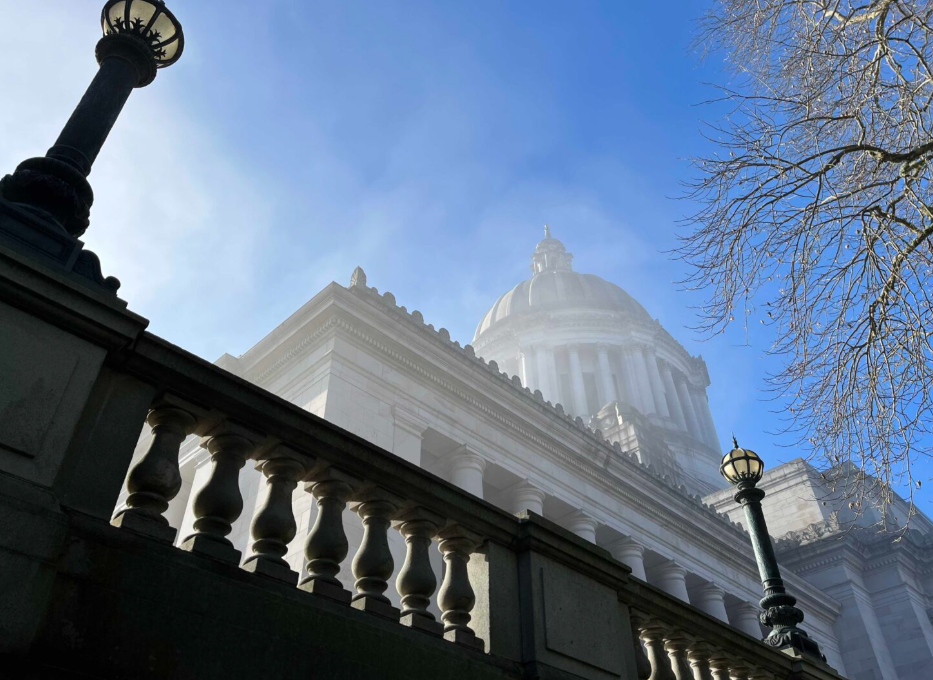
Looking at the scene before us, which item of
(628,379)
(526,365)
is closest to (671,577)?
(628,379)

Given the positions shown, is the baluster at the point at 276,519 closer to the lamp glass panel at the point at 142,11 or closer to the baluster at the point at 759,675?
the lamp glass panel at the point at 142,11

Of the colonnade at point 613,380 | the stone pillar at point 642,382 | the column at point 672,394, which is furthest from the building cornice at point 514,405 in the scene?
the column at point 672,394

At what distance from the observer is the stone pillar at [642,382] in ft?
218

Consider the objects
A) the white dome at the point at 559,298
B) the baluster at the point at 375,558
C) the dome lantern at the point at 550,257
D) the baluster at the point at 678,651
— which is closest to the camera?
the baluster at the point at 375,558

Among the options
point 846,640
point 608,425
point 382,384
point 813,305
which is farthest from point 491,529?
point 608,425

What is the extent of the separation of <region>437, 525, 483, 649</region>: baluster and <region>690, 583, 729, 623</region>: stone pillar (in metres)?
25.3

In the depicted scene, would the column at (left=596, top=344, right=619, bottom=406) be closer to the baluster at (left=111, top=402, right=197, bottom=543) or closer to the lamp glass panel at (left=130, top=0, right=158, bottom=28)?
the lamp glass panel at (left=130, top=0, right=158, bottom=28)

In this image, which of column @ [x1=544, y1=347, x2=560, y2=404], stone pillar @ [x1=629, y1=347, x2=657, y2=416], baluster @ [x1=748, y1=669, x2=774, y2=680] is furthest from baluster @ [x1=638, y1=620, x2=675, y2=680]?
column @ [x1=544, y1=347, x2=560, y2=404]

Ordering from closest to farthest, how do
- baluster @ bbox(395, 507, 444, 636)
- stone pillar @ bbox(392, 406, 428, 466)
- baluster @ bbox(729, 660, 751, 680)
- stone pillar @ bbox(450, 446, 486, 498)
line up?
baluster @ bbox(395, 507, 444, 636), baluster @ bbox(729, 660, 751, 680), stone pillar @ bbox(392, 406, 428, 466), stone pillar @ bbox(450, 446, 486, 498)

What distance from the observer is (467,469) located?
22.1m

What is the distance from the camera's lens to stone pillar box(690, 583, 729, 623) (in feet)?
95.1

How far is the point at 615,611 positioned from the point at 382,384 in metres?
14.5

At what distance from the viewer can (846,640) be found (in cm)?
3550

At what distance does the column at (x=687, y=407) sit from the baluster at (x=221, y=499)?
67.4 meters
